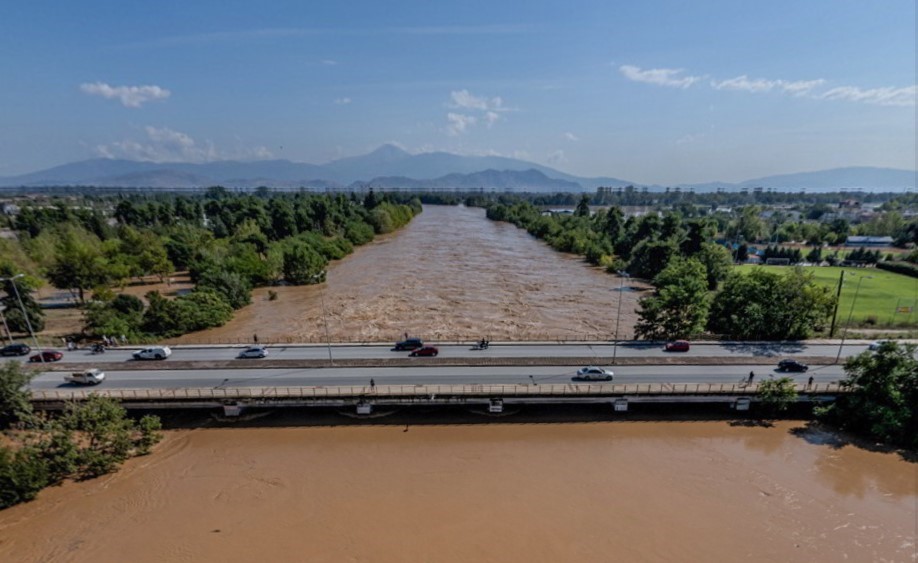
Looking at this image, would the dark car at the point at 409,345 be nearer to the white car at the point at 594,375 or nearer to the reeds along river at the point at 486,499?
the reeds along river at the point at 486,499

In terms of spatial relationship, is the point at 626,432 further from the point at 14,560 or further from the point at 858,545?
the point at 14,560

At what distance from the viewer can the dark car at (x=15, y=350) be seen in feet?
118

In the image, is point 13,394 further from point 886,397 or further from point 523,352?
point 886,397

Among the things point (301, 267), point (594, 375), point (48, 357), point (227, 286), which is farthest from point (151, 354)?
point (301, 267)

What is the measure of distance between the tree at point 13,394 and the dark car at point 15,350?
37.2 feet

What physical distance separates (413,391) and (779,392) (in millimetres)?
25472

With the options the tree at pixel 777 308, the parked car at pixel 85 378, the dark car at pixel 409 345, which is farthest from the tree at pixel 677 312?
the parked car at pixel 85 378

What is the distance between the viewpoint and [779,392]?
2958 centimetres

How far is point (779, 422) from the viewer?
30297 millimetres

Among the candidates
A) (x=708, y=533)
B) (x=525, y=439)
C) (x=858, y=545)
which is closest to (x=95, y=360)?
(x=525, y=439)

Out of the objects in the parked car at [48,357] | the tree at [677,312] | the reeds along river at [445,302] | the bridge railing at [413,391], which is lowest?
the reeds along river at [445,302]

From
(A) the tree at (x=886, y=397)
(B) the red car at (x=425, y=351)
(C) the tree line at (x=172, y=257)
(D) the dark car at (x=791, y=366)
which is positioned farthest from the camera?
(C) the tree line at (x=172, y=257)

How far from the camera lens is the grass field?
47906 millimetres

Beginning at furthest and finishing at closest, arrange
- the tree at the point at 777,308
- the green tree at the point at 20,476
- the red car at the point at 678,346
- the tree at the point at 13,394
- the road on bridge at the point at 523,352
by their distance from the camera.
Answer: the tree at the point at 777,308, the red car at the point at 678,346, the road on bridge at the point at 523,352, the tree at the point at 13,394, the green tree at the point at 20,476
